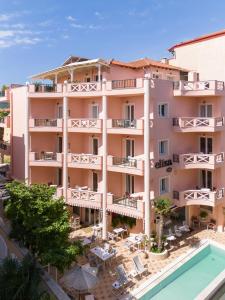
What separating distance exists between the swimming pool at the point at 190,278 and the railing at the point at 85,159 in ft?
38.4

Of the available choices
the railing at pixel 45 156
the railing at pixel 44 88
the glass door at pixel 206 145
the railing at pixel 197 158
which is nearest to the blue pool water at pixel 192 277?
the railing at pixel 197 158

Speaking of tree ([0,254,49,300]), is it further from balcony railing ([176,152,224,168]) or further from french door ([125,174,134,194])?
balcony railing ([176,152,224,168])

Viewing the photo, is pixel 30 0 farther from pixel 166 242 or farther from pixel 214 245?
pixel 214 245

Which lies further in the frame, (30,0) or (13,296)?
(30,0)

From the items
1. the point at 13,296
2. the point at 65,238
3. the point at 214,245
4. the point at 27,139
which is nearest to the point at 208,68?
the point at 214,245

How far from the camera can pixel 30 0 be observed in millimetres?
22125

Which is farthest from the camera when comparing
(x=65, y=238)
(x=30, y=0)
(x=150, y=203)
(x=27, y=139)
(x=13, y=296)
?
(x=27, y=139)

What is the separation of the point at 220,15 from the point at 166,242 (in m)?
23.0

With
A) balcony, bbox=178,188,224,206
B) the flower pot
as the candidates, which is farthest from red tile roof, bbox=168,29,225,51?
the flower pot

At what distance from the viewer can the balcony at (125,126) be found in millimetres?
25578

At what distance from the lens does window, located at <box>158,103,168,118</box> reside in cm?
2692

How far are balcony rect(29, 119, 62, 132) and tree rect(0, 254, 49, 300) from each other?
16590mm

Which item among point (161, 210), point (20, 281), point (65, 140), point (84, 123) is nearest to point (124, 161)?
point (84, 123)

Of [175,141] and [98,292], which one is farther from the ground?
[175,141]
